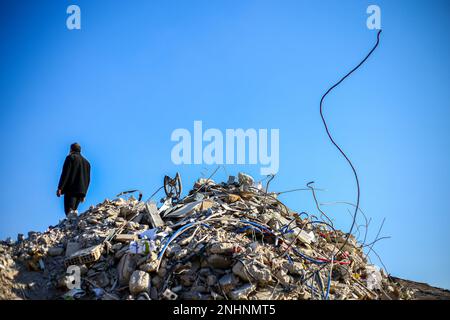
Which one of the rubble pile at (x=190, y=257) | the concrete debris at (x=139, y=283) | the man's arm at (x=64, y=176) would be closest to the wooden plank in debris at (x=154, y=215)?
the rubble pile at (x=190, y=257)

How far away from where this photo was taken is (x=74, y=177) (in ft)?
22.8

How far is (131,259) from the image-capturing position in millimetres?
4391

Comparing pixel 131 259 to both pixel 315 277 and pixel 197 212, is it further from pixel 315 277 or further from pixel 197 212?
pixel 315 277

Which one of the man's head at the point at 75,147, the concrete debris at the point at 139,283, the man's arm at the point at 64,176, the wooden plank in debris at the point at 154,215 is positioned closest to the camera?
the concrete debris at the point at 139,283

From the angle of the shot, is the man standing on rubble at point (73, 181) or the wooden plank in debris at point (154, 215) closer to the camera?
the wooden plank in debris at point (154, 215)

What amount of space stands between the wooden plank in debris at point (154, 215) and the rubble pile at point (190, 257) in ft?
0.06

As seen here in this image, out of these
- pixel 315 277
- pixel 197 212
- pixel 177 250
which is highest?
pixel 197 212

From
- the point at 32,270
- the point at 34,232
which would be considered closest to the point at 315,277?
the point at 32,270

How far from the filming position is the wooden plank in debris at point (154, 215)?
514 centimetres

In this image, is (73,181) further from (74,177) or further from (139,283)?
(139,283)

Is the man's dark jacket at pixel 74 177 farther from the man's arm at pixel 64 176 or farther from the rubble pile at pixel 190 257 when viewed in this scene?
the rubble pile at pixel 190 257

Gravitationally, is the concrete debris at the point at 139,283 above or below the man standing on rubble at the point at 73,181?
below
